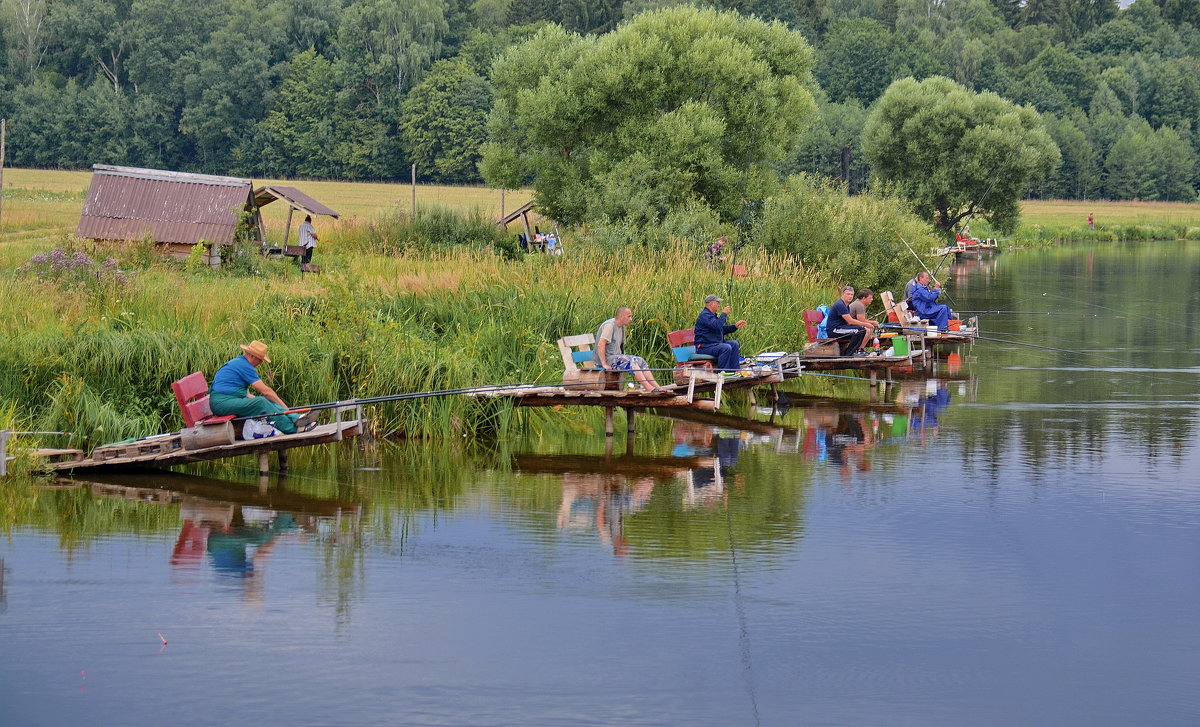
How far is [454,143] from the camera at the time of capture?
99.5m

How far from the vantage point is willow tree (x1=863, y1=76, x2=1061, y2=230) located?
2648 inches

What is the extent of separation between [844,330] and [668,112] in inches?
697

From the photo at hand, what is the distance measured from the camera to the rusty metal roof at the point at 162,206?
110 ft

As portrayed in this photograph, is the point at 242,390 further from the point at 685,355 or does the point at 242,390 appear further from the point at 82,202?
the point at 82,202

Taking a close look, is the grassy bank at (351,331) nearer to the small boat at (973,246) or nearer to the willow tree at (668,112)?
the willow tree at (668,112)

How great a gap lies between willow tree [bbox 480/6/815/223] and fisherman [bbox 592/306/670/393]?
17.5 meters

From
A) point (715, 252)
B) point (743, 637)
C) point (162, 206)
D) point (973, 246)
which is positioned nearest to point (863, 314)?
point (715, 252)

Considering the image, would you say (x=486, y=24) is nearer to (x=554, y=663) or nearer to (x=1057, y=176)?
(x=1057, y=176)

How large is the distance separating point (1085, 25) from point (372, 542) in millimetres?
169943

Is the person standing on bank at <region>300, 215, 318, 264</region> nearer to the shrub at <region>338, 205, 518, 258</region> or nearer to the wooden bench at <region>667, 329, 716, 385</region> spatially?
the shrub at <region>338, 205, 518, 258</region>

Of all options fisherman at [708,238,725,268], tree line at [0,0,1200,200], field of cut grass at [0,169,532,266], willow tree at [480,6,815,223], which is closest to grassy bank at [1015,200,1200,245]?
tree line at [0,0,1200,200]

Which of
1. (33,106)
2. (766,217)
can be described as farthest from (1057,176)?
(766,217)

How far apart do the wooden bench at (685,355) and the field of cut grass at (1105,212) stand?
70080 millimetres

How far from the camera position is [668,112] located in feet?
130
